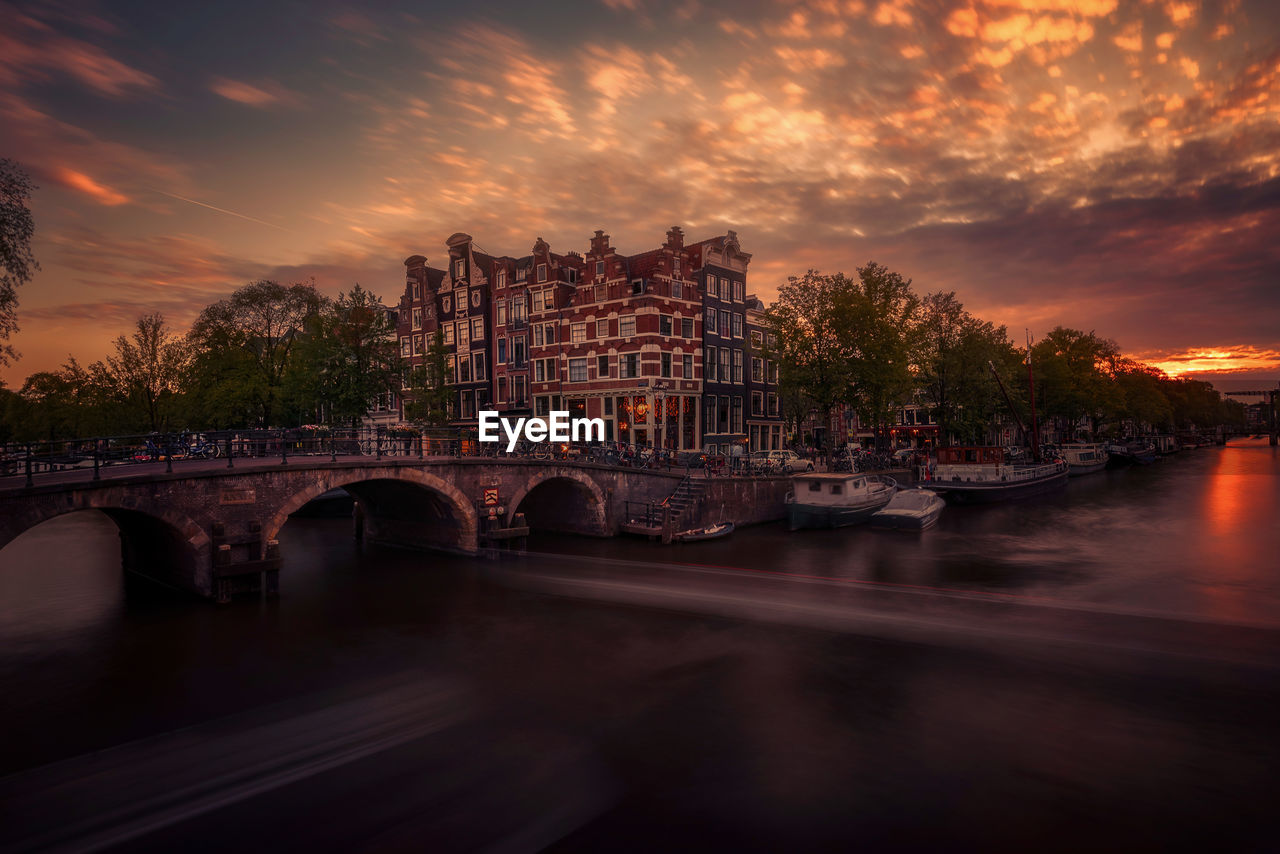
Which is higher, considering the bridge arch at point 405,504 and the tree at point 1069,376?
the tree at point 1069,376

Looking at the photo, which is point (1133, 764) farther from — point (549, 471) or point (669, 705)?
point (549, 471)

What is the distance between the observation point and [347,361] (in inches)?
1743

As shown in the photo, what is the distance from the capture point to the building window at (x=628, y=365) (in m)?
51.3

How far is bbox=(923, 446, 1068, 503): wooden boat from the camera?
164 ft

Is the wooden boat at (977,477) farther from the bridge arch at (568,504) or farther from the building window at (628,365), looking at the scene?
the bridge arch at (568,504)

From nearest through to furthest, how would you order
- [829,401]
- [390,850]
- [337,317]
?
[390,850] → [337,317] → [829,401]

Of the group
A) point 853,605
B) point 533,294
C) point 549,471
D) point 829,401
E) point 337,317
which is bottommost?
point 853,605

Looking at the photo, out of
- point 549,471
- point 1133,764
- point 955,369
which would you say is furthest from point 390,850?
point 955,369

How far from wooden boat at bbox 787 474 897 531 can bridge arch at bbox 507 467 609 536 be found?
38.5 ft

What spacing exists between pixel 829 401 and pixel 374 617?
124ft

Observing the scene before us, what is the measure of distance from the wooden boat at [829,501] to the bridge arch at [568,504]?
38.5 feet

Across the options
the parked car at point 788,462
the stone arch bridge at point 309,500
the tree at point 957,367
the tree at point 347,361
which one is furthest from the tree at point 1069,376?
the tree at point 347,361

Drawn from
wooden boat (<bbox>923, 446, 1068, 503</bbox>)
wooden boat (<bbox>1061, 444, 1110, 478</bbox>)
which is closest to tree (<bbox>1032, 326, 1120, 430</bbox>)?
wooden boat (<bbox>1061, 444, 1110, 478</bbox>)

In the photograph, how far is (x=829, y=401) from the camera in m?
51.1
